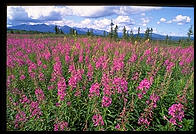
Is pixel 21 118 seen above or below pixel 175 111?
below

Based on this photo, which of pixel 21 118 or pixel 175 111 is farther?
pixel 21 118

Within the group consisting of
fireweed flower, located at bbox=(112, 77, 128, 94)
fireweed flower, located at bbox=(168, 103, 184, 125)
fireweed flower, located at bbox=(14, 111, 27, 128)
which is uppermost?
Answer: fireweed flower, located at bbox=(112, 77, 128, 94)

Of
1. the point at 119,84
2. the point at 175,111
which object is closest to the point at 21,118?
the point at 119,84

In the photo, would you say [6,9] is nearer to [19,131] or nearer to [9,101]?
[9,101]

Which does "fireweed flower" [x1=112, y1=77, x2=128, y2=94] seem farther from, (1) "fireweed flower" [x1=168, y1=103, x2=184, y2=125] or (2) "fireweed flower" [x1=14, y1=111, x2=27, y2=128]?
(2) "fireweed flower" [x1=14, y1=111, x2=27, y2=128]

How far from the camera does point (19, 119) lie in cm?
241

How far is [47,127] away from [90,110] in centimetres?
71

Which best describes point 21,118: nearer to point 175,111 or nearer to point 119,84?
point 119,84

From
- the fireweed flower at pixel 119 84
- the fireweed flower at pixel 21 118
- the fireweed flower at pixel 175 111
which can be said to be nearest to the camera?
the fireweed flower at pixel 175 111

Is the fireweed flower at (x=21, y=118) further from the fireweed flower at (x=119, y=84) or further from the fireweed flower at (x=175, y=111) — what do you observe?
the fireweed flower at (x=175, y=111)

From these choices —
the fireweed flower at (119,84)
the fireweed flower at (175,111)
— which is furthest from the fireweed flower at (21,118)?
the fireweed flower at (175,111)

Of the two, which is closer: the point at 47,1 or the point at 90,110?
the point at 47,1

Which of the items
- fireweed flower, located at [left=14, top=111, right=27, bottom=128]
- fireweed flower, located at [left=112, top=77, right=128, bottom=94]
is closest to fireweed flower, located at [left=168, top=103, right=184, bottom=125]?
fireweed flower, located at [left=112, top=77, right=128, bottom=94]
